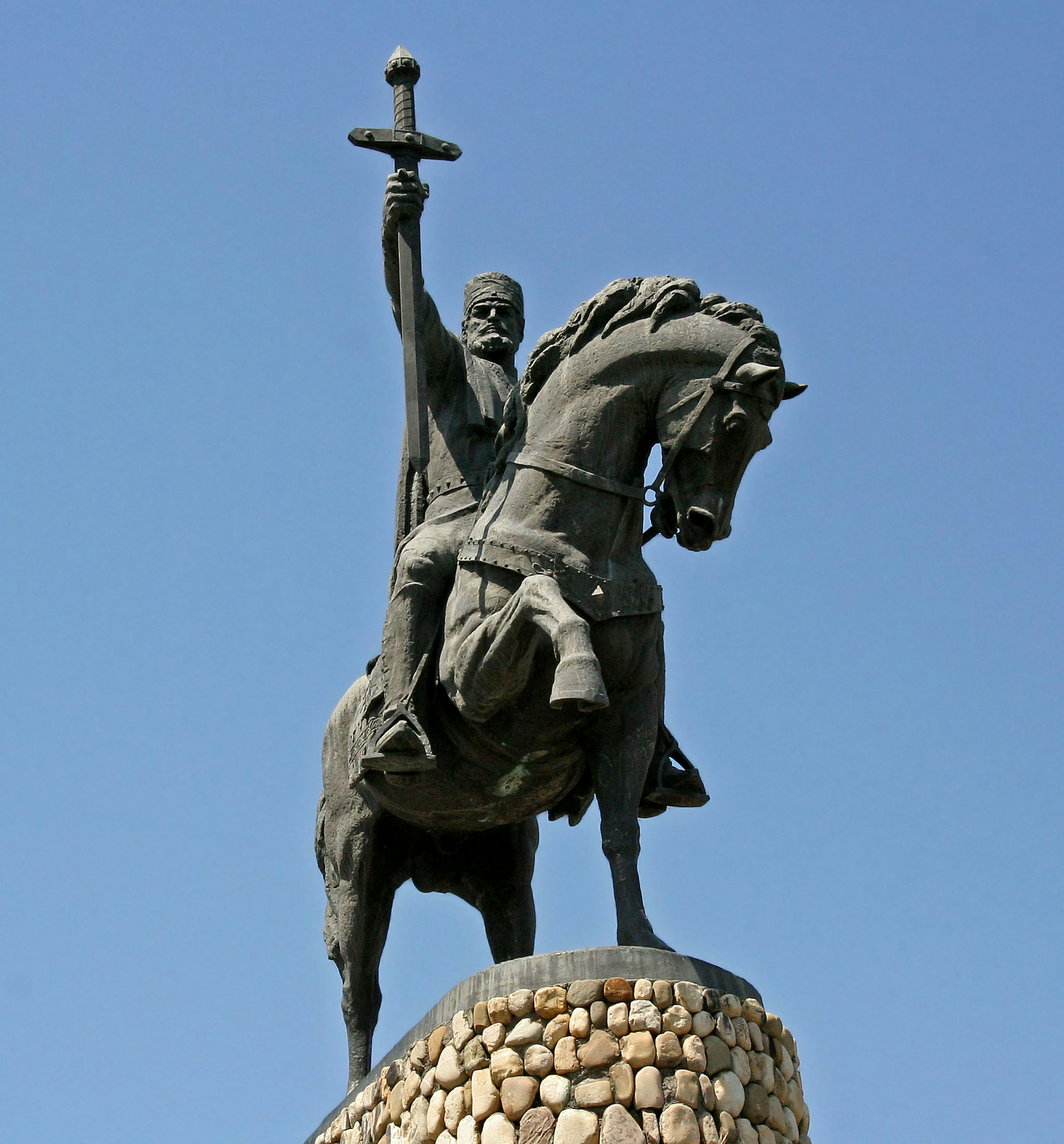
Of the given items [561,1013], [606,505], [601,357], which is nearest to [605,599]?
[606,505]

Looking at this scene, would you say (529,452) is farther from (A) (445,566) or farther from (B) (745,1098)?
(B) (745,1098)

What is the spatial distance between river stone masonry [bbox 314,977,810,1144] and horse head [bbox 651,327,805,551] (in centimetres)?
244

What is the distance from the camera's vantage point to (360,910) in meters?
12.4

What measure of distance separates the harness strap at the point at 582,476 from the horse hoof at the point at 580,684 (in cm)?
122

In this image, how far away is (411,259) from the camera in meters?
11.8

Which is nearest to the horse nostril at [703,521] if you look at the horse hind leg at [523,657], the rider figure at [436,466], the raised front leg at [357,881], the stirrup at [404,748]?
the horse hind leg at [523,657]

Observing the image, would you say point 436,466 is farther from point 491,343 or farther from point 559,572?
point 559,572

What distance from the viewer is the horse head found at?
36.0ft

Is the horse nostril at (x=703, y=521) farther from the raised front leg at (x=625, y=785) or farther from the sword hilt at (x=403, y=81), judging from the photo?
the sword hilt at (x=403, y=81)

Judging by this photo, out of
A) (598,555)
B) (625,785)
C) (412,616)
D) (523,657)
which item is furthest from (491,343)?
(625,785)

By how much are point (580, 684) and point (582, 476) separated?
4.71ft

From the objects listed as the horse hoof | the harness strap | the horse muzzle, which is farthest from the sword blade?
the horse hoof

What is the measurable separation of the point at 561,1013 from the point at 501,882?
2692 millimetres

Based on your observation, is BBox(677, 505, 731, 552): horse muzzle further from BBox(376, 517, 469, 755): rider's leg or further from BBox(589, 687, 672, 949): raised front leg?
BBox(376, 517, 469, 755): rider's leg
